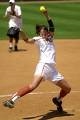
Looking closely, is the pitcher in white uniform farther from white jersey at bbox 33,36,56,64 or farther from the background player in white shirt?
the background player in white shirt

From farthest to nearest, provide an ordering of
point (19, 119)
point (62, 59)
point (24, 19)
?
1. point (24, 19)
2. point (62, 59)
3. point (19, 119)

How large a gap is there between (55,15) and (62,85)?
17.5 metres

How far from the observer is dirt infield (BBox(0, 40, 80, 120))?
33.9 ft

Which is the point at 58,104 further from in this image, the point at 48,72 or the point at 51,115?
the point at 48,72

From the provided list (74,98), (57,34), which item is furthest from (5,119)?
(57,34)

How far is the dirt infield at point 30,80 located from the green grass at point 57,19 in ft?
8.02

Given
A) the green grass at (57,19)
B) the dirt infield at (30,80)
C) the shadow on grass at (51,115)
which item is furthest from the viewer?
the green grass at (57,19)

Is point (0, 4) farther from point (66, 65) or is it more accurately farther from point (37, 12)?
point (66, 65)

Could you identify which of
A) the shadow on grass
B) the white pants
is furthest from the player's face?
the shadow on grass

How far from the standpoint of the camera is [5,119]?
9969 mm

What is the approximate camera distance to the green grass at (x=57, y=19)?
22734 millimetres

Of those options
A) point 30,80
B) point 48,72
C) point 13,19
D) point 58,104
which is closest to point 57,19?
point 13,19

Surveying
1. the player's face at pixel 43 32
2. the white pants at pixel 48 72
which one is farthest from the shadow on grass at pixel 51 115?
the player's face at pixel 43 32

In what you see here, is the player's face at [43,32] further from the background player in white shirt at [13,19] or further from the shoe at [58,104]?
the background player in white shirt at [13,19]
